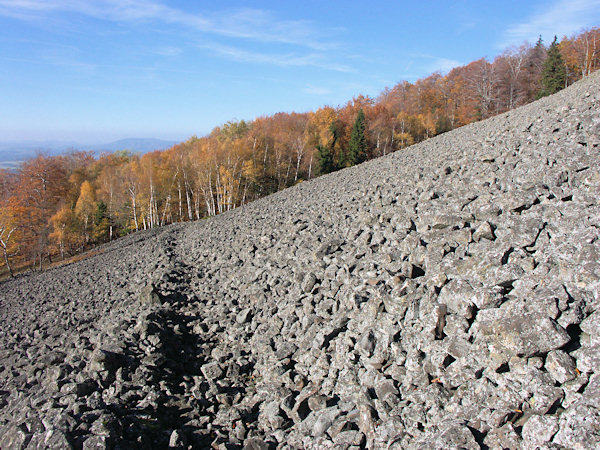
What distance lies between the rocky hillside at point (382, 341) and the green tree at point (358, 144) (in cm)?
A: 3906

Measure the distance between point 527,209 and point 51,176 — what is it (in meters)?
62.0

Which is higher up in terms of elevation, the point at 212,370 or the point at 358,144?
the point at 358,144

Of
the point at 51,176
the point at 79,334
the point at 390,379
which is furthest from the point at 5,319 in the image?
the point at 51,176

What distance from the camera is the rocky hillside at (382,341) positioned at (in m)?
4.18

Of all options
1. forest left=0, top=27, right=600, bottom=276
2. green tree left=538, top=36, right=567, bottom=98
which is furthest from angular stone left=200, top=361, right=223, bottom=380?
green tree left=538, top=36, right=567, bottom=98

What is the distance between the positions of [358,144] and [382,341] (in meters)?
47.2

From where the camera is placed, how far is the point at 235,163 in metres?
41.6

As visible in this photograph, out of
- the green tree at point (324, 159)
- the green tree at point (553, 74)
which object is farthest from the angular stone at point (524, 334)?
the green tree at point (553, 74)

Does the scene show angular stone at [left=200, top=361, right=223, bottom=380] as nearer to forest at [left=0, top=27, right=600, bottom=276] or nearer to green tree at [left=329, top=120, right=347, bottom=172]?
forest at [left=0, top=27, right=600, bottom=276]

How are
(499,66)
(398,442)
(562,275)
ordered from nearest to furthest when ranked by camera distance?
(398,442) → (562,275) → (499,66)

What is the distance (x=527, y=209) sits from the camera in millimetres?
7176

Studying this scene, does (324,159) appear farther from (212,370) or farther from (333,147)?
(212,370)

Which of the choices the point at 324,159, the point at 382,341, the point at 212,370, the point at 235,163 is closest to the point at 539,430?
the point at 382,341

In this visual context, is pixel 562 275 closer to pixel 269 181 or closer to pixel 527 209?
pixel 527 209
